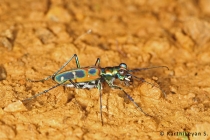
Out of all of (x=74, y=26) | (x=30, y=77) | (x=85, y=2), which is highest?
(x=85, y=2)

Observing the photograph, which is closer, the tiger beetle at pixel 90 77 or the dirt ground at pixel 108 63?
the dirt ground at pixel 108 63

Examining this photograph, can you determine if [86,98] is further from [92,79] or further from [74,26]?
[74,26]

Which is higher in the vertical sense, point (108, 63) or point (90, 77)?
point (108, 63)

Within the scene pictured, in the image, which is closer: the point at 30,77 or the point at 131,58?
the point at 30,77

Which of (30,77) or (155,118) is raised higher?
(30,77)

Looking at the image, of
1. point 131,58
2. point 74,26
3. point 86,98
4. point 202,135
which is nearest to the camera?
point 202,135

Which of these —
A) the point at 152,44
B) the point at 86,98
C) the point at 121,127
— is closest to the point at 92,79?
the point at 86,98

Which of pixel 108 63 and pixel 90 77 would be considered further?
pixel 108 63

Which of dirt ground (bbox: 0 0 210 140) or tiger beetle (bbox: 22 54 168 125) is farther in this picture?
tiger beetle (bbox: 22 54 168 125)
